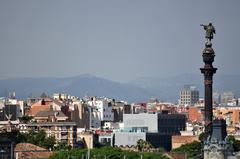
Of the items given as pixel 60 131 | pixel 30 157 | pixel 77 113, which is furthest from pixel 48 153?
pixel 77 113

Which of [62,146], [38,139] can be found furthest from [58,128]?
[62,146]

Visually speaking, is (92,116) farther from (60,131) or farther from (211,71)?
(211,71)

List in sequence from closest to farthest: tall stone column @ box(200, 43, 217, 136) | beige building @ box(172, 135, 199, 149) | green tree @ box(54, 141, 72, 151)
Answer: tall stone column @ box(200, 43, 217, 136), green tree @ box(54, 141, 72, 151), beige building @ box(172, 135, 199, 149)

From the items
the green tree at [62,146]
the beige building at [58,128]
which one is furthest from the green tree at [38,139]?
the beige building at [58,128]

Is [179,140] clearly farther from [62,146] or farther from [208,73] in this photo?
[208,73]

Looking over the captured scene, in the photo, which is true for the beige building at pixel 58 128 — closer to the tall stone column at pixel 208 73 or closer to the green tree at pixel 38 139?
the green tree at pixel 38 139

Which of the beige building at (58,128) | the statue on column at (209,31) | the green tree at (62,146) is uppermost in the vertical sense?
the statue on column at (209,31)

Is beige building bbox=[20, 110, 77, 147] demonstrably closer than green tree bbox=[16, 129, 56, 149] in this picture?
No

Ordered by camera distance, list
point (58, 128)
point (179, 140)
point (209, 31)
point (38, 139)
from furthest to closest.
Answer: point (179, 140)
point (58, 128)
point (38, 139)
point (209, 31)

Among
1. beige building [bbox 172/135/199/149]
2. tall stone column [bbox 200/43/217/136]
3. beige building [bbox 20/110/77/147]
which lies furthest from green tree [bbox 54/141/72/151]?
tall stone column [bbox 200/43/217/136]

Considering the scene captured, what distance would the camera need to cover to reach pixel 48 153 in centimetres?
10138

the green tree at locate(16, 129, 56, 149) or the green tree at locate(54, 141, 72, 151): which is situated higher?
the green tree at locate(16, 129, 56, 149)

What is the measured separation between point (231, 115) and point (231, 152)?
127 meters

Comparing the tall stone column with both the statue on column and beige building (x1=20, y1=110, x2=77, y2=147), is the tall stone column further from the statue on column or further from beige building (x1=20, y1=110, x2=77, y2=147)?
beige building (x1=20, y1=110, x2=77, y2=147)
